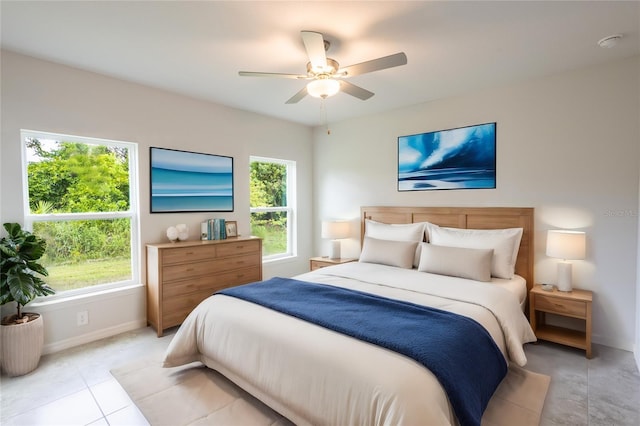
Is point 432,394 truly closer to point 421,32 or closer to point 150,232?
point 421,32

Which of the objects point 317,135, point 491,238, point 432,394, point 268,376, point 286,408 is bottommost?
point 286,408

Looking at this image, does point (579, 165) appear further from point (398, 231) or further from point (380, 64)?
point (380, 64)

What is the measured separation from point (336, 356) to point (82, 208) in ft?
9.62

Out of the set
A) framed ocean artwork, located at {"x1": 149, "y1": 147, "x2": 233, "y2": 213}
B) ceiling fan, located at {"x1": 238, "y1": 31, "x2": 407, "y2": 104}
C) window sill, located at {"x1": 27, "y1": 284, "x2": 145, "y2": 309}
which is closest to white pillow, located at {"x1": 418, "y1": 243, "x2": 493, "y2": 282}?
ceiling fan, located at {"x1": 238, "y1": 31, "x2": 407, "y2": 104}

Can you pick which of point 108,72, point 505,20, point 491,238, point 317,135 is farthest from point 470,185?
point 108,72

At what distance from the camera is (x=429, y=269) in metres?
3.18

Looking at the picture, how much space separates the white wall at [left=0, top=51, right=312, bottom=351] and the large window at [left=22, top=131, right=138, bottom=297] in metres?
0.12

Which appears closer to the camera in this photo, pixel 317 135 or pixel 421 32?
pixel 421 32

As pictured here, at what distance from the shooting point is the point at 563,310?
283cm

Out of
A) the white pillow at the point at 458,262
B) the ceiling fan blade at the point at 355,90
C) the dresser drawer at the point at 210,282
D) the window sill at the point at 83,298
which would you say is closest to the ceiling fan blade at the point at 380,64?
the ceiling fan blade at the point at 355,90

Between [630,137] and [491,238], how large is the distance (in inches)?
55.9

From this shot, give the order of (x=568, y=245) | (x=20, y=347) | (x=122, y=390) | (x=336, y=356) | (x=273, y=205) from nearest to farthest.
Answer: (x=336, y=356) < (x=122, y=390) < (x=20, y=347) < (x=568, y=245) < (x=273, y=205)

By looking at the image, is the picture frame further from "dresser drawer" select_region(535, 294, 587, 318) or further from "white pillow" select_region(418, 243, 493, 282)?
"dresser drawer" select_region(535, 294, 587, 318)

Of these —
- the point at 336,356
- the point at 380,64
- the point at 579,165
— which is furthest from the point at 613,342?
the point at 380,64
